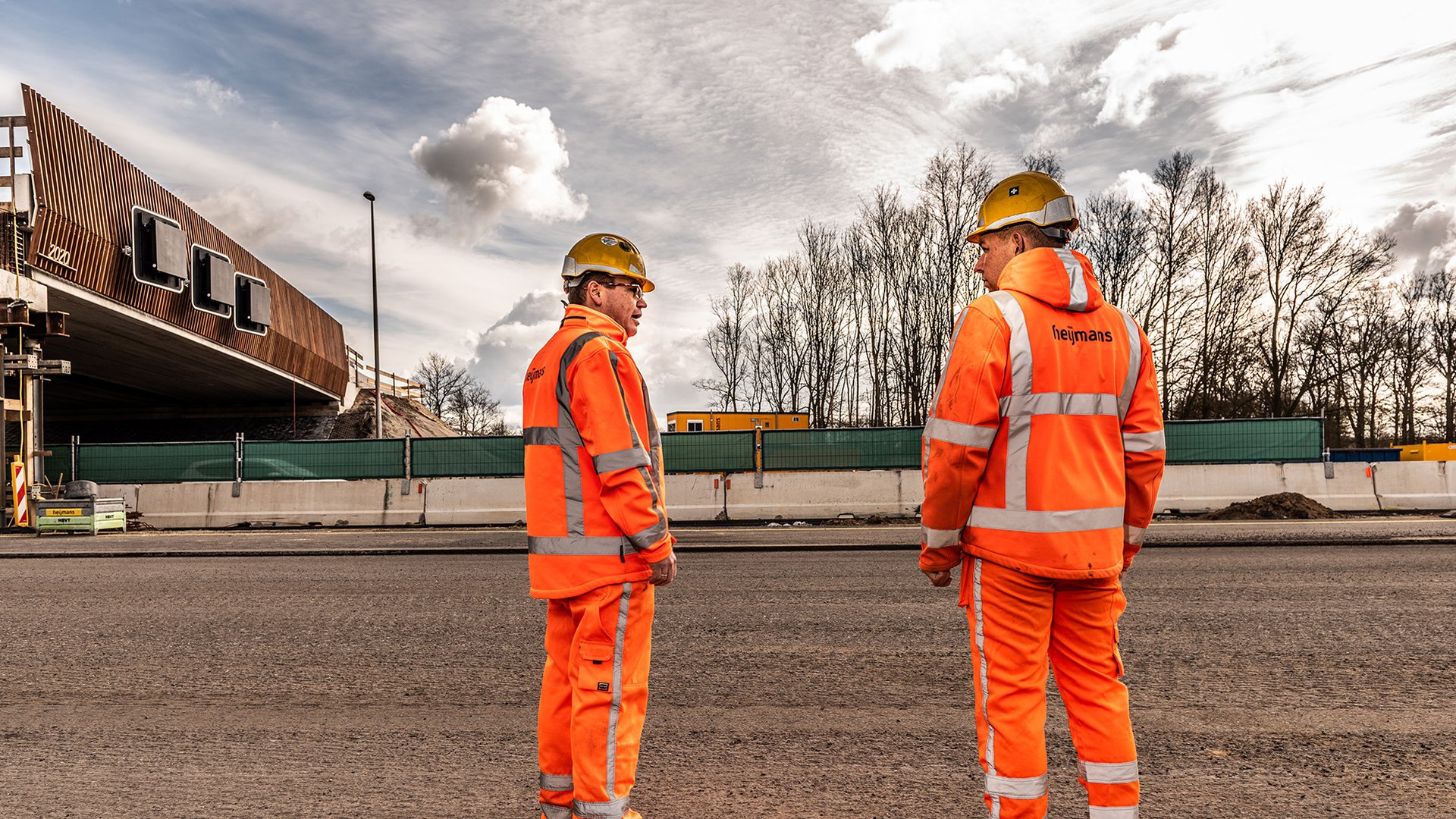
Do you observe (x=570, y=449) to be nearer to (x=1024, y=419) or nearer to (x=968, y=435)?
(x=968, y=435)

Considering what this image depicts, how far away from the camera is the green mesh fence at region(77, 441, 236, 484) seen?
17.5 meters

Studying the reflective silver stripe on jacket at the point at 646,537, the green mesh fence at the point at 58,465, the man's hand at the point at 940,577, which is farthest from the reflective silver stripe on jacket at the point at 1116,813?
the green mesh fence at the point at 58,465

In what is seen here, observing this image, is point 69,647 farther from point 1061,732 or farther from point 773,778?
point 1061,732

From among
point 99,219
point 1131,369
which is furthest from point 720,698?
point 99,219

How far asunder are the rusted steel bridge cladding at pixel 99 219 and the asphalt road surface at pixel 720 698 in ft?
47.7

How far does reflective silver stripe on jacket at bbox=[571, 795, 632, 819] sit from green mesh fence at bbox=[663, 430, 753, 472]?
1421 cm

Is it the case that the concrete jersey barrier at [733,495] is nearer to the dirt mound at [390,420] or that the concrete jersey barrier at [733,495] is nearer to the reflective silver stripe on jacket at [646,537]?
the reflective silver stripe on jacket at [646,537]

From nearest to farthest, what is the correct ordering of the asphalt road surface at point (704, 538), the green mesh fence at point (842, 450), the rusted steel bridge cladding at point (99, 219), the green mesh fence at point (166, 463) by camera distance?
the asphalt road surface at point (704, 538), the green mesh fence at point (842, 450), the green mesh fence at point (166, 463), the rusted steel bridge cladding at point (99, 219)

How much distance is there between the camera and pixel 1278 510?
1512 cm

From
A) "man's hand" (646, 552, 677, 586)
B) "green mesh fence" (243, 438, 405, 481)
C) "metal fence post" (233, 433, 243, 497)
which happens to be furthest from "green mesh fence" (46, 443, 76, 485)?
"man's hand" (646, 552, 677, 586)

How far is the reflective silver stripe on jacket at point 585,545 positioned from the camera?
2.71 metres

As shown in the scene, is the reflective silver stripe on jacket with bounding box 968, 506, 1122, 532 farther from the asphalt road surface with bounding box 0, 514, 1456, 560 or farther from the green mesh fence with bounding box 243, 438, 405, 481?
the green mesh fence with bounding box 243, 438, 405, 481

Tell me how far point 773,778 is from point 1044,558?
4.98 feet

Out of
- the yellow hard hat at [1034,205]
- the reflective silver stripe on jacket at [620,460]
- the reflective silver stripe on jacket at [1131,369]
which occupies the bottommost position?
the reflective silver stripe on jacket at [620,460]
